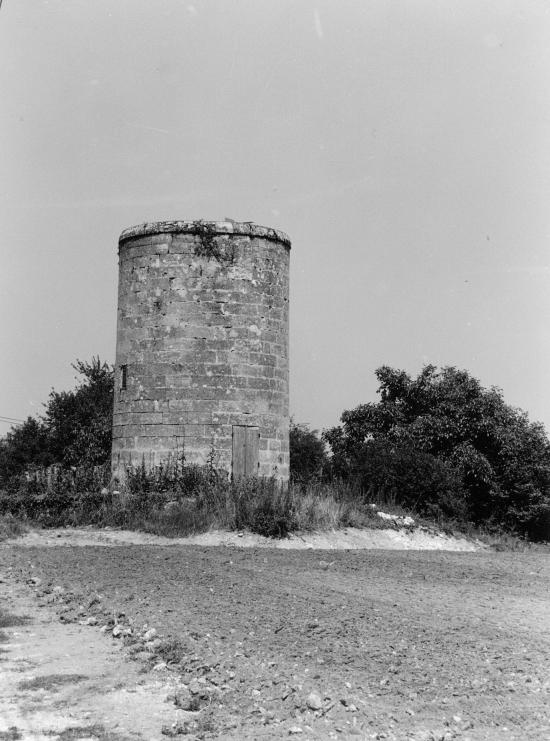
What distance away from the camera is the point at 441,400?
96.0 ft

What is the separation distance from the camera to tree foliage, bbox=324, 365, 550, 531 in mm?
27234

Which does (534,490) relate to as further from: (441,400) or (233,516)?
(233,516)

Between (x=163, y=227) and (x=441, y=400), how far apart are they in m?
11.7

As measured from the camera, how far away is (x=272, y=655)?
7230 mm

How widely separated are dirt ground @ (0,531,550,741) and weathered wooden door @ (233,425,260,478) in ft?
29.2

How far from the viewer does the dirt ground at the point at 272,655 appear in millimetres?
5754

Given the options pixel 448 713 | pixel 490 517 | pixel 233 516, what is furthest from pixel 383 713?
pixel 490 517

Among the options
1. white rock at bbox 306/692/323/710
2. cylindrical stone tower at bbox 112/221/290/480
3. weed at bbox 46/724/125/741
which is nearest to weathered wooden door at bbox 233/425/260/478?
cylindrical stone tower at bbox 112/221/290/480

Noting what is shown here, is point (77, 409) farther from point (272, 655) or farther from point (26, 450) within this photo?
point (272, 655)

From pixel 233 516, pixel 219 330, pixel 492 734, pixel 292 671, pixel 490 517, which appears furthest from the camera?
pixel 490 517

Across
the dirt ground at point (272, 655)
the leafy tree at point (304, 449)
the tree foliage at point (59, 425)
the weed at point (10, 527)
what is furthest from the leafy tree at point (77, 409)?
the dirt ground at point (272, 655)

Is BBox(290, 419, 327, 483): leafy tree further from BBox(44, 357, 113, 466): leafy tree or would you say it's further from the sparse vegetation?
BBox(44, 357, 113, 466): leafy tree

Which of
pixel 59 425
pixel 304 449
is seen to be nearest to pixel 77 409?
pixel 59 425

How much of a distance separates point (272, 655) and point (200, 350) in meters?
14.5
